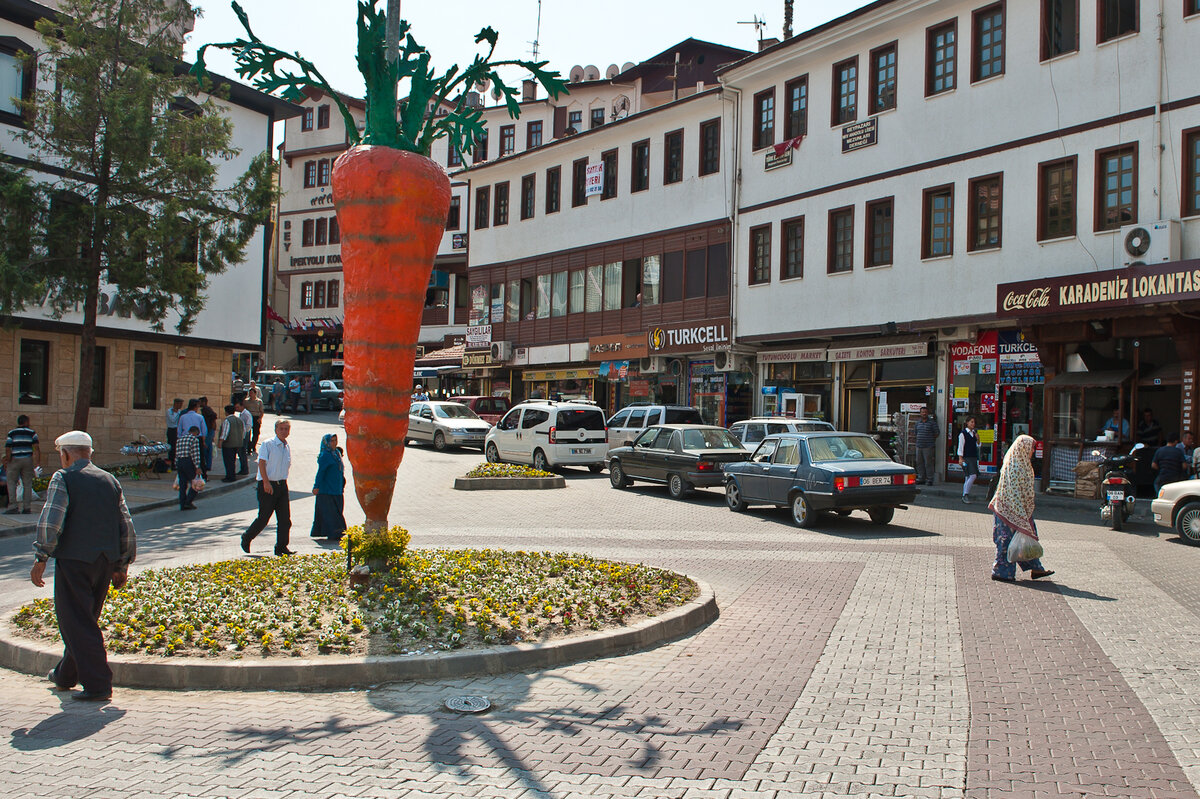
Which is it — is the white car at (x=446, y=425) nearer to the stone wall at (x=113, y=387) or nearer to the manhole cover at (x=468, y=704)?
the stone wall at (x=113, y=387)

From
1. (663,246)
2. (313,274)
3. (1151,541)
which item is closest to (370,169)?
(1151,541)

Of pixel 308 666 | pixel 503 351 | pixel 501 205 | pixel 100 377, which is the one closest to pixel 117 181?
pixel 100 377

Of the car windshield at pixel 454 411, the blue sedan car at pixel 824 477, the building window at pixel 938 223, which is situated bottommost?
the blue sedan car at pixel 824 477

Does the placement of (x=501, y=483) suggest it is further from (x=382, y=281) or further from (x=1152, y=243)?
(x=1152, y=243)

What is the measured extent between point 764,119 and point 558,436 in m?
11.8

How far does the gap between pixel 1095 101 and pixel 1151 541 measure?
10385mm

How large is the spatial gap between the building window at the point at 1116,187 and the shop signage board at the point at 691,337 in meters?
11.3

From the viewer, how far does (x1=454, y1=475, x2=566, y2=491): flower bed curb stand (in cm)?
2084

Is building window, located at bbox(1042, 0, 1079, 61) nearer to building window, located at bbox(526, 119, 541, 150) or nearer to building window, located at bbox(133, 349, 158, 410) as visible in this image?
building window, located at bbox(133, 349, 158, 410)

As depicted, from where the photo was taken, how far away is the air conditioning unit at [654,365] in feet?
105

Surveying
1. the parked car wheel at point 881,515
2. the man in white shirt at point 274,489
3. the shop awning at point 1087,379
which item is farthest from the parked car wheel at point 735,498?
the man in white shirt at point 274,489

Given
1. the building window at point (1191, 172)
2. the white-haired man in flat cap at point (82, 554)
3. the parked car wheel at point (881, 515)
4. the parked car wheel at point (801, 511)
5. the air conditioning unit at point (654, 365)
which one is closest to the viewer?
the white-haired man in flat cap at point (82, 554)

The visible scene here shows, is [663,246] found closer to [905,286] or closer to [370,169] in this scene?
[905,286]

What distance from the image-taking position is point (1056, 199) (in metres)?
20.8
